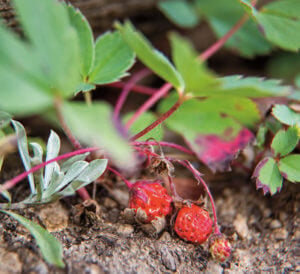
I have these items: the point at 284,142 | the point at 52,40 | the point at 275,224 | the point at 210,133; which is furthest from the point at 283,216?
the point at 52,40

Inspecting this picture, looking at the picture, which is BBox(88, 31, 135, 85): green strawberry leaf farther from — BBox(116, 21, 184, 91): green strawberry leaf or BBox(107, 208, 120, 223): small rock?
BBox(107, 208, 120, 223): small rock

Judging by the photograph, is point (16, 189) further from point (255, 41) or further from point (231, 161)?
point (255, 41)

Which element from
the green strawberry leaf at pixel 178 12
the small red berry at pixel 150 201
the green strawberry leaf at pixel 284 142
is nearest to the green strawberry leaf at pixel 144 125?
the small red berry at pixel 150 201

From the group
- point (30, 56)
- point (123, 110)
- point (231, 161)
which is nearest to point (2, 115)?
point (30, 56)

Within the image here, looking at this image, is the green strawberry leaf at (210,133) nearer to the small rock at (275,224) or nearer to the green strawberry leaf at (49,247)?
the small rock at (275,224)

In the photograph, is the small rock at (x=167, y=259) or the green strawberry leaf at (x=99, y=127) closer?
the green strawberry leaf at (x=99, y=127)

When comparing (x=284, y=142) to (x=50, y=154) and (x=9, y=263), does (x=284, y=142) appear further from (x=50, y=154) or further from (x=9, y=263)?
(x=9, y=263)
